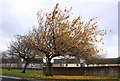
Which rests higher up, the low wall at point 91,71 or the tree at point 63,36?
the tree at point 63,36

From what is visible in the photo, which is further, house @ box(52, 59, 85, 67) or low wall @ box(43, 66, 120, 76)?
house @ box(52, 59, 85, 67)

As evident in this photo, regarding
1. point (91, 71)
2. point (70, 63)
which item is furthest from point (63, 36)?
point (70, 63)

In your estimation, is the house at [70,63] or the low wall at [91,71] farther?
the house at [70,63]

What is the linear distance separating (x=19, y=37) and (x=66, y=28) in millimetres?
15712

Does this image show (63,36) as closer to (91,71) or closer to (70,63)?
(91,71)

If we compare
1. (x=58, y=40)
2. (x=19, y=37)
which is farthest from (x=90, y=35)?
(x=19, y=37)

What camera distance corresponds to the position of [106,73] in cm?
2012

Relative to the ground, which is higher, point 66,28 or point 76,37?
point 66,28

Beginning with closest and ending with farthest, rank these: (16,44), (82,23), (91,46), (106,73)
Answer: (82,23), (91,46), (106,73), (16,44)

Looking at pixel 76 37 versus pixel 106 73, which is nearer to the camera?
pixel 76 37

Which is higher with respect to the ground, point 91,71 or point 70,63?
point 70,63

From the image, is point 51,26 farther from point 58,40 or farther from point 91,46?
point 91,46

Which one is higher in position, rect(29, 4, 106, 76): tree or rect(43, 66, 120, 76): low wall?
rect(29, 4, 106, 76): tree

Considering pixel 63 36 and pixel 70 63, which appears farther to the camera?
pixel 70 63
